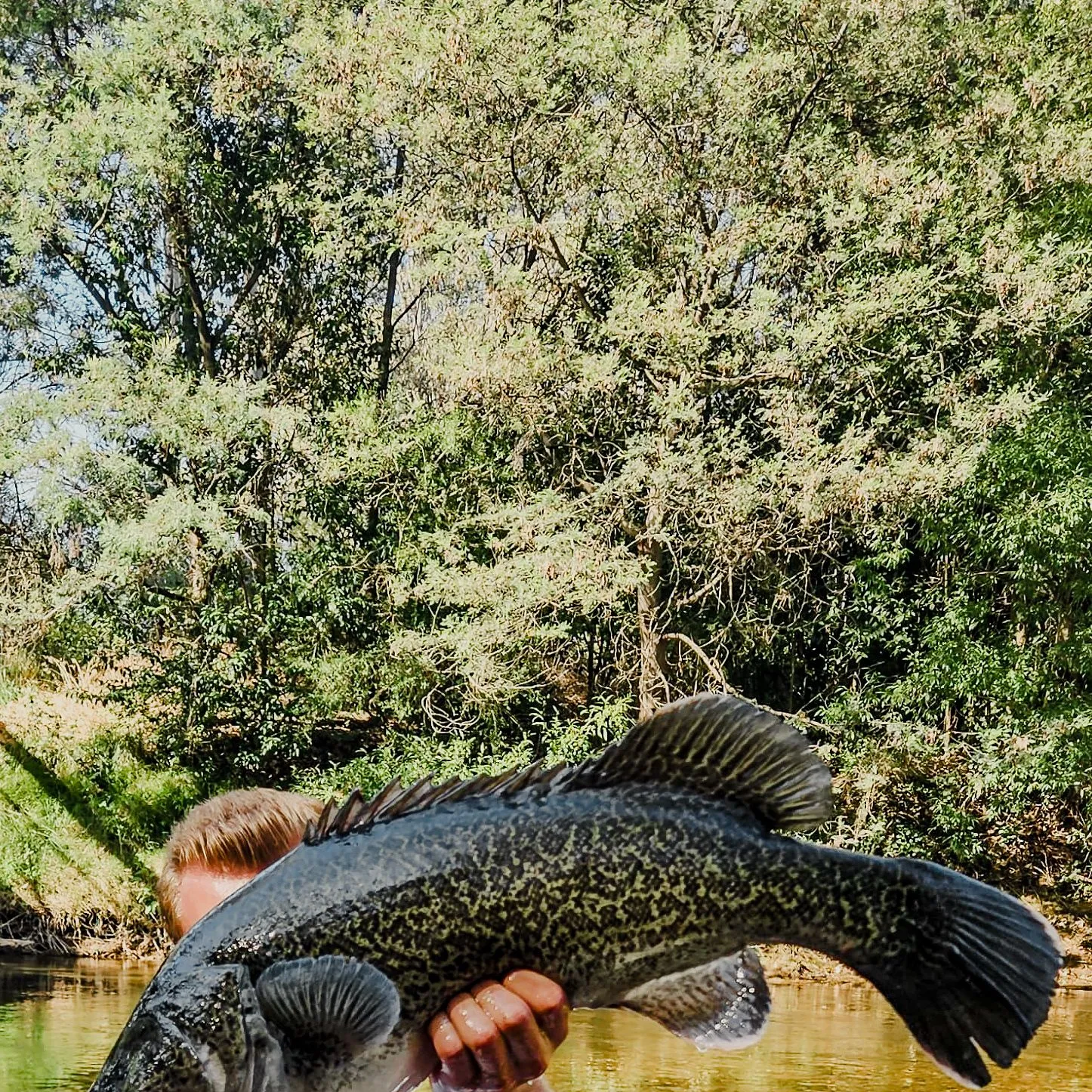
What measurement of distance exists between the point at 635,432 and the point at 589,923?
17.6 m

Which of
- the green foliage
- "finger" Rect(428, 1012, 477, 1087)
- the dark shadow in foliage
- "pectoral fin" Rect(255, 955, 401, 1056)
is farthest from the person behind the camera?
the dark shadow in foliage

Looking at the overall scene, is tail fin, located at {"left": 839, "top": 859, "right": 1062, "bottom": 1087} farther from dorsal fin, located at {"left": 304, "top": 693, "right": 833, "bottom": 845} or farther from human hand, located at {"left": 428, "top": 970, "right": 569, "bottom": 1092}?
human hand, located at {"left": 428, "top": 970, "right": 569, "bottom": 1092}

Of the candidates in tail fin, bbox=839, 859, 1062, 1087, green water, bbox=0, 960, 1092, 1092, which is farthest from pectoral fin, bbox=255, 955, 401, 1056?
green water, bbox=0, 960, 1092, 1092

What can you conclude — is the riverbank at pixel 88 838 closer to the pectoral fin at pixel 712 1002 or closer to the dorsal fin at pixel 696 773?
the pectoral fin at pixel 712 1002

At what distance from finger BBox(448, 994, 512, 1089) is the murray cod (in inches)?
0.9

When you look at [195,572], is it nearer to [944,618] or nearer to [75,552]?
[75,552]

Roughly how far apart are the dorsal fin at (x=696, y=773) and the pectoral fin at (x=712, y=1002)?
0.24m

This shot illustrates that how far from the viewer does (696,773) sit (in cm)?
220

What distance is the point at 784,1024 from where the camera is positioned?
581 inches

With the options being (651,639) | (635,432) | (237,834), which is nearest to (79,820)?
(651,639)

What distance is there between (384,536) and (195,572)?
276 centimetres

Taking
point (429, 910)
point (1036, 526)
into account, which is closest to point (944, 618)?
point (1036, 526)

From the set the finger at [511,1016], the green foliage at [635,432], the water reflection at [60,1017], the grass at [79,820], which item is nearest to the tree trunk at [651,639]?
the green foliage at [635,432]

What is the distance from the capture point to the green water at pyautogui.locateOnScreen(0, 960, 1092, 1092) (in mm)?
12266
